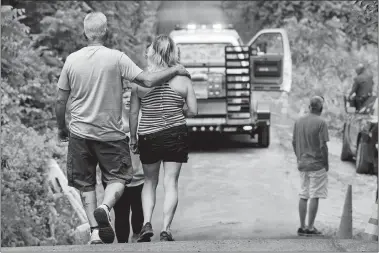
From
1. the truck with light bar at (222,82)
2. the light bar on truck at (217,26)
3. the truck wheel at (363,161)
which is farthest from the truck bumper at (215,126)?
the truck wheel at (363,161)

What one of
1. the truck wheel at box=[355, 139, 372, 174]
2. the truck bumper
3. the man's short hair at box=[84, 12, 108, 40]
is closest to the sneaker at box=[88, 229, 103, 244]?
the man's short hair at box=[84, 12, 108, 40]

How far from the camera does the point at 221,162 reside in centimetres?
1603

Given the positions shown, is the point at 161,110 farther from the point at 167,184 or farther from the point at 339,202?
the point at 339,202

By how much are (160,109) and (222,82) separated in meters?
9.32

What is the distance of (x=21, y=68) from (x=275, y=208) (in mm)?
5076

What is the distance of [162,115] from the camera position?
24.9 ft

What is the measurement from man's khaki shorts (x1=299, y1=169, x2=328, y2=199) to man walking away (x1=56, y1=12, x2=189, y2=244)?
11.4ft

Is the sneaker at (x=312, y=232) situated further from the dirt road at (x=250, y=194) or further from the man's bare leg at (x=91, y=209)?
the man's bare leg at (x=91, y=209)

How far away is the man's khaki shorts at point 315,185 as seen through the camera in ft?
33.6

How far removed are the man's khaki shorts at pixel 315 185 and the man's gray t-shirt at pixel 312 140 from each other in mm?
86

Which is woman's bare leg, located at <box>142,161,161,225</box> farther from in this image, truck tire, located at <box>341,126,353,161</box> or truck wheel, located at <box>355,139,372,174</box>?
truck tire, located at <box>341,126,353,161</box>

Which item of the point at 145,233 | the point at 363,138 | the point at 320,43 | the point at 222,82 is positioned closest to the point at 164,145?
the point at 145,233

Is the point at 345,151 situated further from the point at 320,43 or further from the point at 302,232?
the point at 320,43

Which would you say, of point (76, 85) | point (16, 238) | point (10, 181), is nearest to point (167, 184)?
point (76, 85)
